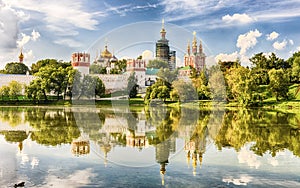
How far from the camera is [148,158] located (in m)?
8.72

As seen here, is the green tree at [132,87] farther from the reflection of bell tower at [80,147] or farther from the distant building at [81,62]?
the reflection of bell tower at [80,147]

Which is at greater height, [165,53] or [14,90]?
[165,53]

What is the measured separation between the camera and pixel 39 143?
35.1ft

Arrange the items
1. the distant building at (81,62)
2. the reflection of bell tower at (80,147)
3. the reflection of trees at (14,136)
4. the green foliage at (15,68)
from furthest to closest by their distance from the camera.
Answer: the green foliage at (15,68) < the distant building at (81,62) < the reflection of trees at (14,136) < the reflection of bell tower at (80,147)

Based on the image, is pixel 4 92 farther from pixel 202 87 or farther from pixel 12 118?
pixel 12 118

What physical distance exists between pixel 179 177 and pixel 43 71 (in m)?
32.6

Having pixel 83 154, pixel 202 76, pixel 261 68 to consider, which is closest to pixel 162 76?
pixel 202 76

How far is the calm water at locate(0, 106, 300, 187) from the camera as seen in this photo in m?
6.75

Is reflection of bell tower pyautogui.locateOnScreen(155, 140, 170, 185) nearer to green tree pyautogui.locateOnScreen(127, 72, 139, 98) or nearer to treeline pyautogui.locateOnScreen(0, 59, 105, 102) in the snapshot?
treeline pyautogui.locateOnScreen(0, 59, 105, 102)

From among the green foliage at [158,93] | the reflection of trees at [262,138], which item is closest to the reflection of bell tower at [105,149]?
the reflection of trees at [262,138]

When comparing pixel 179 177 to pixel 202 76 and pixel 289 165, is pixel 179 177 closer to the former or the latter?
pixel 289 165

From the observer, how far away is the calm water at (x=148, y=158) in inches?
Result: 266

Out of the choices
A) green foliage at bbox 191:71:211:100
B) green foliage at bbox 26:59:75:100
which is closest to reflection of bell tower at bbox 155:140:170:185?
green foliage at bbox 191:71:211:100

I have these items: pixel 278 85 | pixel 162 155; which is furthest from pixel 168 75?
pixel 162 155
